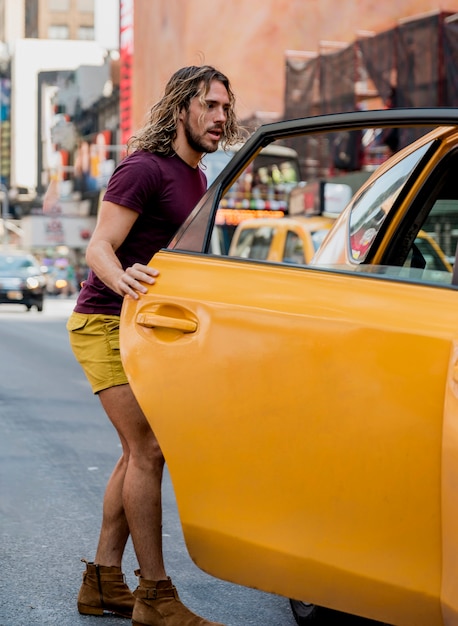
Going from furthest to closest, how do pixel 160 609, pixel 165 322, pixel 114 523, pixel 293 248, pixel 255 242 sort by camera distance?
pixel 255 242 → pixel 293 248 → pixel 114 523 → pixel 160 609 → pixel 165 322

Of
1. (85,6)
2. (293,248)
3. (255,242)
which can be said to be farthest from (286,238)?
(85,6)

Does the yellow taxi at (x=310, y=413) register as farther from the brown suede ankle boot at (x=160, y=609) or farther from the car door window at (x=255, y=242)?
the car door window at (x=255, y=242)

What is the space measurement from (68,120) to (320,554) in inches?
3723

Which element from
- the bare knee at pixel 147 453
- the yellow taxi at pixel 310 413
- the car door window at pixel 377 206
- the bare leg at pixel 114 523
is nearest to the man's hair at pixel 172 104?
the yellow taxi at pixel 310 413

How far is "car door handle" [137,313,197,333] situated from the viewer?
306 centimetres

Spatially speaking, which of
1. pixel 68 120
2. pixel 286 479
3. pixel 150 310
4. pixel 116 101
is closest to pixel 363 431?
pixel 286 479

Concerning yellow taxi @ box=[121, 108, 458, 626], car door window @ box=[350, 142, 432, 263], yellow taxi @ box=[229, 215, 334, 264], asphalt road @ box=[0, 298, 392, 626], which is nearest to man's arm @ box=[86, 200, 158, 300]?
yellow taxi @ box=[121, 108, 458, 626]

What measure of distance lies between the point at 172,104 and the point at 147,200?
0.30 metres

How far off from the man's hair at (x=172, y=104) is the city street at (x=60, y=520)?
1558 mm

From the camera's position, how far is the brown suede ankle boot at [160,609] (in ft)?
11.9

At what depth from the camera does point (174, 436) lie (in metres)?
3.02

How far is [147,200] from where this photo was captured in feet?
12.2

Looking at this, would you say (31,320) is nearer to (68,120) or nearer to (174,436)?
(174,436)

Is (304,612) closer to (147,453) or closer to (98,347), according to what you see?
(147,453)
